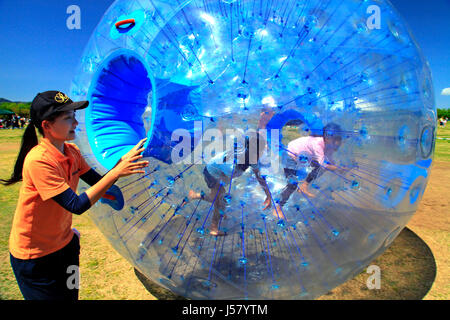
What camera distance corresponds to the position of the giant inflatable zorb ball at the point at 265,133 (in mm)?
1766

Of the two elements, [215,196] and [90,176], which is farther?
[90,176]

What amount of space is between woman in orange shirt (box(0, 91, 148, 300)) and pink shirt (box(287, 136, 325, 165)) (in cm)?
89

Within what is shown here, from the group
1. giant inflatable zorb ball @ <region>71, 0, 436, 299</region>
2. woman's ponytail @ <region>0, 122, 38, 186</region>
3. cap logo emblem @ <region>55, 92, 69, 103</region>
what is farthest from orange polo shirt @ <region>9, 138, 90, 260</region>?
giant inflatable zorb ball @ <region>71, 0, 436, 299</region>

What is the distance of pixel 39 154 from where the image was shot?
1.63 metres

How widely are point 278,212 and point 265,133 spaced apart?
18.9 inches

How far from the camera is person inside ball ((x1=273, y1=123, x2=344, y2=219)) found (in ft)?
5.79

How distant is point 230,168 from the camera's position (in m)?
1.76

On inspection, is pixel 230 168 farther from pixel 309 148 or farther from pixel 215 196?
pixel 309 148
